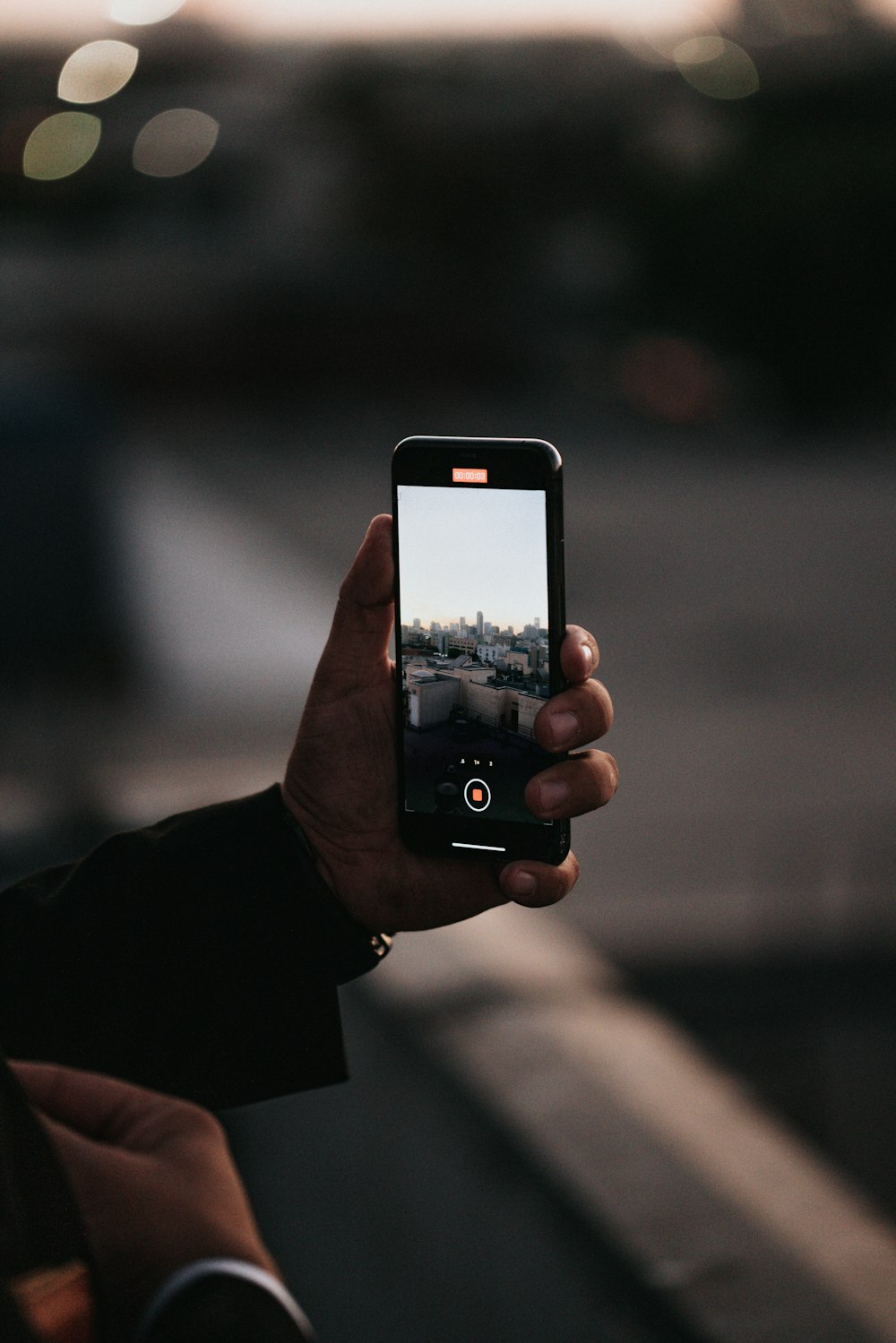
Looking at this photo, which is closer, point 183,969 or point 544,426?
point 183,969

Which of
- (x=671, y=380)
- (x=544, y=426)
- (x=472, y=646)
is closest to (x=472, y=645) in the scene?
(x=472, y=646)

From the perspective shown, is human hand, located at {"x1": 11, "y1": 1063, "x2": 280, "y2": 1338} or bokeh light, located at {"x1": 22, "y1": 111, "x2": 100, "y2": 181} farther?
bokeh light, located at {"x1": 22, "y1": 111, "x2": 100, "y2": 181}

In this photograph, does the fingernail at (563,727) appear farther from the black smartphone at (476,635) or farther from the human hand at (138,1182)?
the human hand at (138,1182)

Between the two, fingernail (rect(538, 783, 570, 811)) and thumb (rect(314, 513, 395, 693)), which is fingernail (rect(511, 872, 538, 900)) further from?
thumb (rect(314, 513, 395, 693))

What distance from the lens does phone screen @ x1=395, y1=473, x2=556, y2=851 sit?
1625 millimetres

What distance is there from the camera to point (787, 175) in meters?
20.0

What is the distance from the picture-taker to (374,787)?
5.99ft

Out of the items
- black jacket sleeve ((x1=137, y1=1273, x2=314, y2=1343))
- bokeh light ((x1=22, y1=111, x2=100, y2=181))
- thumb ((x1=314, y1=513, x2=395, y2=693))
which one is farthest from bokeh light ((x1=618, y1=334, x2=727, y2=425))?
black jacket sleeve ((x1=137, y1=1273, x2=314, y2=1343))

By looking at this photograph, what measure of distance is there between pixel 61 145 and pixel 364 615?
3429 centimetres

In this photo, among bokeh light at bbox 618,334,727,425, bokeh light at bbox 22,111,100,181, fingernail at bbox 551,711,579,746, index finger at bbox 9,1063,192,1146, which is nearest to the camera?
index finger at bbox 9,1063,192,1146

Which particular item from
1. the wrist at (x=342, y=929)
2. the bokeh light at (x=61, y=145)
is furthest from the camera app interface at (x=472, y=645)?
the bokeh light at (x=61, y=145)

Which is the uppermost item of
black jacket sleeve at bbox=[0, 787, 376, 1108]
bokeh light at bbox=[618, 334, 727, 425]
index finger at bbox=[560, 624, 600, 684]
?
bokeh light at bbox=[618, 334, 727, 425]

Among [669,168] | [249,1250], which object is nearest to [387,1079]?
[249,1250]

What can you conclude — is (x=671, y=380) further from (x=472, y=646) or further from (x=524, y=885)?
(x=524, y=885)
